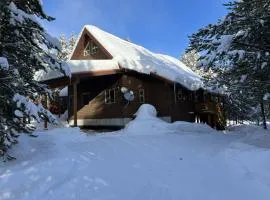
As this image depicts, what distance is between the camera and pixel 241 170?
929cm

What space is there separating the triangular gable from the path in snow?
16080 mm

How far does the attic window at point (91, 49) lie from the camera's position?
2891cm

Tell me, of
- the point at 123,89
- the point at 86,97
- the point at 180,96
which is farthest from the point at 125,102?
the point at 180,96

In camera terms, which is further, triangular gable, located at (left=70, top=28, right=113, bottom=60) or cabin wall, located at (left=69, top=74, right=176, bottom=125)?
triangular gable, located at (left=70, top=28, right=113, bottom=60)

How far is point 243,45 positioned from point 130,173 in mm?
6994

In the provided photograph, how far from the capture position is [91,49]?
29391 millimetres

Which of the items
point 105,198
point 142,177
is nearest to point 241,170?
point 142,177

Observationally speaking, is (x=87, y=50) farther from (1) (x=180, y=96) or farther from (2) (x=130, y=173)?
(2) (x=130, y=173)

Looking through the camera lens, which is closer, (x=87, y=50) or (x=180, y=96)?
(x=180, y=96)

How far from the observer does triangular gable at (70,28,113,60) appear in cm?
2780

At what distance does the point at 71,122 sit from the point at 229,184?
20.8 metres

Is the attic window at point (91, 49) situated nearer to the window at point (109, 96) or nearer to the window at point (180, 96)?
the window at point (109, 96)

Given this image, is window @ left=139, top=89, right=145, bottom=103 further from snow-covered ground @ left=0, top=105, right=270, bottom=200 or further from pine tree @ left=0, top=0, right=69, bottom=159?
pine tree @ left=0, top=0, right=69, bottom=159

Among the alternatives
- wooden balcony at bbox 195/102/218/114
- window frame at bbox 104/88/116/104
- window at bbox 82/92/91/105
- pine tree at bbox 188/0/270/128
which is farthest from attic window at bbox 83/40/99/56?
pine tree at bbox 188/0/270/128
